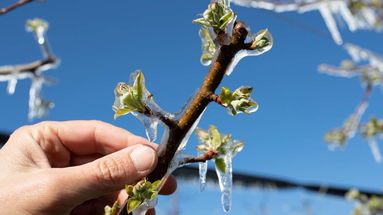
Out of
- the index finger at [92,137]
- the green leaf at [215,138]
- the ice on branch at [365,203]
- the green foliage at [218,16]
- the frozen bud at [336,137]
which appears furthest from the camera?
the frozen bud at [336,137]

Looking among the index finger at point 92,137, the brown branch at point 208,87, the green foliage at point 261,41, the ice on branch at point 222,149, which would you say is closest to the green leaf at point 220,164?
the ice on branch at point 222,149

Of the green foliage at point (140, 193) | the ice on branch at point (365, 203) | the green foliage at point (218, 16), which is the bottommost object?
the ice on branch at point (365, 203)

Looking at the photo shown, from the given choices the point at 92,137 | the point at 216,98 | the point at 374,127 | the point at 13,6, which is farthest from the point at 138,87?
the point at 374,127

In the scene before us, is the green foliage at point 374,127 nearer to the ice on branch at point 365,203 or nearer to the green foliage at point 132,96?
the ice on branch at point 365,203

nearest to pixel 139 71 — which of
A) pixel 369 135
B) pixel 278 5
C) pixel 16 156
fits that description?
pixel 16 156

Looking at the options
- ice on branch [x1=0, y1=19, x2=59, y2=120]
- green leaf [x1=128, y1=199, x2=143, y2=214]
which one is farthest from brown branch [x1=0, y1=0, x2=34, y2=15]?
green leaf [x1=128, y1=199, x2=143, y2=214]

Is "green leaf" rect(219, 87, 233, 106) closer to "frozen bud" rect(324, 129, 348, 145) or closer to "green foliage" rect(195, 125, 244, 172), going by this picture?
"green foliage" rect(195, 125, 244, 172)
